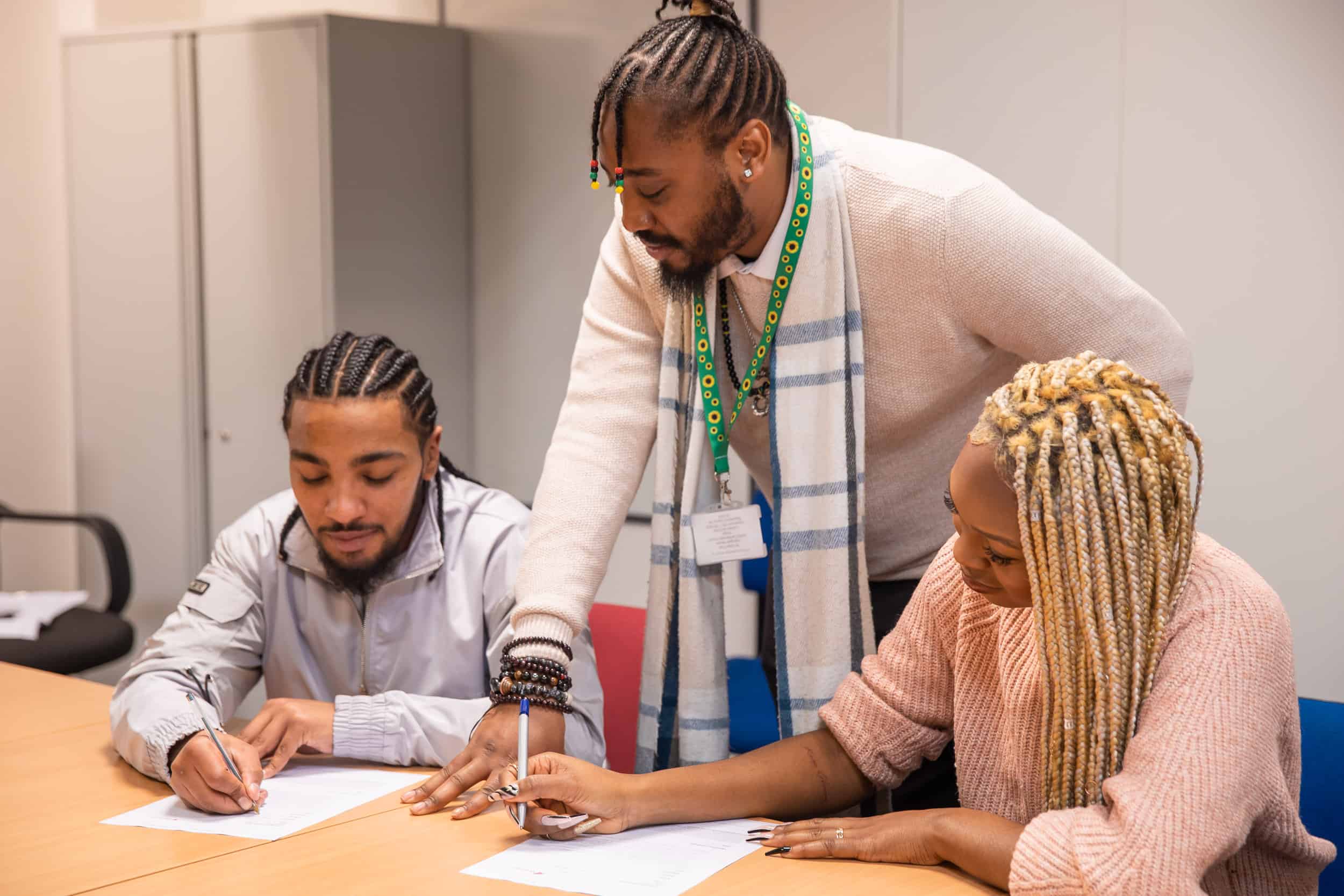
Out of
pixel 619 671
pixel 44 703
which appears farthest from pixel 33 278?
pixel 619 671

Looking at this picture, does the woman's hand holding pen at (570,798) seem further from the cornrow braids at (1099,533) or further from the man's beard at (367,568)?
the man's beard at (367,568)

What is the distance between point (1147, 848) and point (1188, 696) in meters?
0.14

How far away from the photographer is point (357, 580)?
6.59ft

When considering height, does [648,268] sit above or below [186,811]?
above

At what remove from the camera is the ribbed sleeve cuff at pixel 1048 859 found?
1159 mm

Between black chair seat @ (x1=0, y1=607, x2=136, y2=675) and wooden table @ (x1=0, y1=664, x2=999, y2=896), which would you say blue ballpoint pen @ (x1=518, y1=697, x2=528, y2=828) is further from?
black chair seat @ (x1=0, y1=607, x2=136, y2=675)

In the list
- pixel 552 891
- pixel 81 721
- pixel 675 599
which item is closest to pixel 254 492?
pixel 81 721

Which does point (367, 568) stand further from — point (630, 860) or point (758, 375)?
point (630, 860)

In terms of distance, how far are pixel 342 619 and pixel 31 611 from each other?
5.18 feet

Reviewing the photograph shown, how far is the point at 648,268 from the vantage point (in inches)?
70.3

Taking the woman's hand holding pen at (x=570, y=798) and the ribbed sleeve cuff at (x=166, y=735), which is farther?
the ribbed sleeve cuff at (x=166, y=735)

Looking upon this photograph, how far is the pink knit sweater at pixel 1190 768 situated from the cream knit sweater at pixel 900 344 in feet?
1.26

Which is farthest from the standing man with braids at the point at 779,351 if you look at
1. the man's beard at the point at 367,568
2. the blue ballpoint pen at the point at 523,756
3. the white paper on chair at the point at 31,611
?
the white paper on chair at the point at 31,611

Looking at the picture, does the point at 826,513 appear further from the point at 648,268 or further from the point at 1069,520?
the point at 1069,520
